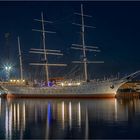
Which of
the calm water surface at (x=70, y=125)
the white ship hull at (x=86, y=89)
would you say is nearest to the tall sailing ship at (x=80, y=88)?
the white ship hull at (x=86, y=89)

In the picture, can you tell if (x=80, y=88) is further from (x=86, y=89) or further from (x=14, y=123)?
(x=14, y=123)

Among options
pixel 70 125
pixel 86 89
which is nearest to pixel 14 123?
pixel 70 125

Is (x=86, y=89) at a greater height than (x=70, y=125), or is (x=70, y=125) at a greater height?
(x=86, y=89)

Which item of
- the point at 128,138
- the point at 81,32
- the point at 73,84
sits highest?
the point at 81,32

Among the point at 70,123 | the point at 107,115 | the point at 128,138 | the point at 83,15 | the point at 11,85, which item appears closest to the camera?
the point at 128,138

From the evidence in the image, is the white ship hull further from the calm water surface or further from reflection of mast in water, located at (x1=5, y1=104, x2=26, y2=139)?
reflection of mast in water, located at (x1=5, y1=104, x2=26, y2=139)

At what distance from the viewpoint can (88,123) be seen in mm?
44562

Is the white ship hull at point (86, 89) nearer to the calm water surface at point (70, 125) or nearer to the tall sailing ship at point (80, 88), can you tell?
the tall sailing ship at point (80, 88)

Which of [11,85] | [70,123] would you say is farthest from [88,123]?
[11,85]

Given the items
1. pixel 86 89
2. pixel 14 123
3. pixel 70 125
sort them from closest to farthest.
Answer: pixel 70 125 < pixel 14 123 < pixel 86 89

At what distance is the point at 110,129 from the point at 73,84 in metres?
58.1

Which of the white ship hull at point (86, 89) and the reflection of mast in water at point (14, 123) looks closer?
the reflection of mast in water at point (14, 123)

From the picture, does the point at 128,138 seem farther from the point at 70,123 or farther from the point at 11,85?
the point at 11,85

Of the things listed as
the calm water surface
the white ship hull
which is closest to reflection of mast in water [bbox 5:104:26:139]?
the calm water surface
